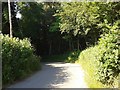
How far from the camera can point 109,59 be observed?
1188 cm

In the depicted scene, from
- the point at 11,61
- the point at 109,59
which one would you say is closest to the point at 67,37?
the point at 11,61

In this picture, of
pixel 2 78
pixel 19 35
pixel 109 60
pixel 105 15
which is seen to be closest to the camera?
pixel 109 60

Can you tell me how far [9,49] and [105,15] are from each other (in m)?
5.89

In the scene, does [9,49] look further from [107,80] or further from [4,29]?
[4,29]

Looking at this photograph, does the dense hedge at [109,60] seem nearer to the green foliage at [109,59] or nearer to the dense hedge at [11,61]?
the green foliage at [109,59]

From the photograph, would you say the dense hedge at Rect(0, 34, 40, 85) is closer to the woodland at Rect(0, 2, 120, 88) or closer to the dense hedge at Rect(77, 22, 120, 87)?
the woodland at Rect(0, 2, 120, 88)

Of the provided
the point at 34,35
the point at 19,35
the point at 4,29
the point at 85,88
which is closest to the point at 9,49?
the point at 85,88

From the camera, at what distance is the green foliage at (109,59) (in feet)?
38.8

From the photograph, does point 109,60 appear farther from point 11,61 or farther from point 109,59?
point 11,61

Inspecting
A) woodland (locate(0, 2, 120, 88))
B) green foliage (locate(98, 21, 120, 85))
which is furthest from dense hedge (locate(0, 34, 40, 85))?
green foliage (locate(98, 21, 120, 85))

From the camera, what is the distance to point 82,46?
43969mm

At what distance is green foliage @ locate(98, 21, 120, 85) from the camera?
465 inches

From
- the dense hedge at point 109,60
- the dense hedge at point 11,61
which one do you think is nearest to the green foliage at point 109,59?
the dense hedge at point 109,60

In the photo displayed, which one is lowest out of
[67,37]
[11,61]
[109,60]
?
[11,61]
